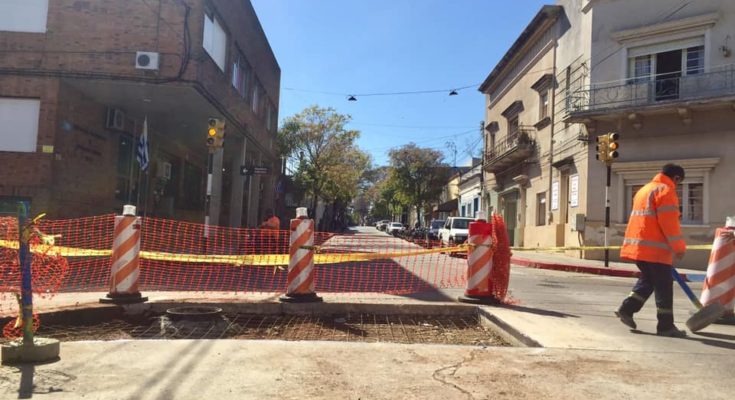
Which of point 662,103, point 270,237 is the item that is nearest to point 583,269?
point 662,103

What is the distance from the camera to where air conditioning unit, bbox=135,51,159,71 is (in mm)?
13789

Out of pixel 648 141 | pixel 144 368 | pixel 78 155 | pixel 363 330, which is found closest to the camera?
pixel 144 368

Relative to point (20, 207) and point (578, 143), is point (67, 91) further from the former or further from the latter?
point (578, 143)

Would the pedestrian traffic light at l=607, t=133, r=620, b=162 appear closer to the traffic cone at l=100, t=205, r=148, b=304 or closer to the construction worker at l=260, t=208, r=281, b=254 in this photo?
the construction worker at l=260, t=208, r=281, b=254

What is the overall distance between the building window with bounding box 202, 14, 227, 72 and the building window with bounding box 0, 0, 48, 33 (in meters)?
4.01

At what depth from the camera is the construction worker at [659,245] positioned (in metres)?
5.55

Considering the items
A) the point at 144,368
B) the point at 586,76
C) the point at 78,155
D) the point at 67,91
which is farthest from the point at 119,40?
the point at 586,76

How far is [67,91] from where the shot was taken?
47.5 feet

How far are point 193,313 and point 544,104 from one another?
2095 centimetres

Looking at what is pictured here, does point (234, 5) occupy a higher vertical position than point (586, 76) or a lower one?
higher

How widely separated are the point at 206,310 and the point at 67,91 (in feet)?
35.2

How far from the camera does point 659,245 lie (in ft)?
18.3

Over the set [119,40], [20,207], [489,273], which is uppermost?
[119,40]

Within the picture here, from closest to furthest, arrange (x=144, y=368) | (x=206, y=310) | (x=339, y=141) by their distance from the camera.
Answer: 1. (x=144, y=368)
2. (x=206, y=310)
3. (x=339, y=141)
